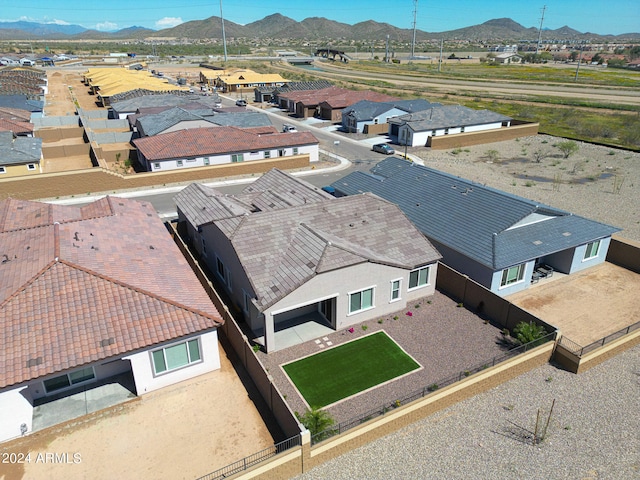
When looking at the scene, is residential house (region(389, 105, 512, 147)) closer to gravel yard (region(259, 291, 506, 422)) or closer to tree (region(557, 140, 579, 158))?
tree (region(557, 140, 579, 158))

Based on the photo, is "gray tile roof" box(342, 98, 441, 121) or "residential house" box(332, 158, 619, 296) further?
"gray tile roof" box(342, 98, 441, 121)

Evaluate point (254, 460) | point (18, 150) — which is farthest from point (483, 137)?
point (254, 460)

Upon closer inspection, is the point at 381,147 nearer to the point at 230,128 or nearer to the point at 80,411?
the point at 230,128

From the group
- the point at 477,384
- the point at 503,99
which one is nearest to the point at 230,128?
the point at 477,384

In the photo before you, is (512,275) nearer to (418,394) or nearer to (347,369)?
(418,394)

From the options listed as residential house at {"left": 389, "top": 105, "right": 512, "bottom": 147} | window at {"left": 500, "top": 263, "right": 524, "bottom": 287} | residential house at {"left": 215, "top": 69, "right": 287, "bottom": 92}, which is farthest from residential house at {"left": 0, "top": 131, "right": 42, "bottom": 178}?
residential house at {"left": 215, "top": 69, "right": 287, "bottom": 92}

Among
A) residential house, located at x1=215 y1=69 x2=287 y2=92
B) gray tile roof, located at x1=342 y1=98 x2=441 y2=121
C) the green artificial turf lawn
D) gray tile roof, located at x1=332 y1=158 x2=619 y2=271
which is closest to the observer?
the green artificial turf lawn

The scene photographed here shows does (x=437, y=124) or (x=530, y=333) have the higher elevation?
(x=437, y=124)
